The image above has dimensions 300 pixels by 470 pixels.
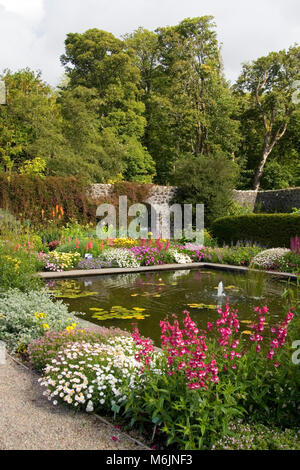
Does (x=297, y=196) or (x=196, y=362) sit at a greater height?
(x=297, y=196)

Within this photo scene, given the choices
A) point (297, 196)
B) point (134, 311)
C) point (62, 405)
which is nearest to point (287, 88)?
point (297, 196)

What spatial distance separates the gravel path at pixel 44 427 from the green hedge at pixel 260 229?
1016cm

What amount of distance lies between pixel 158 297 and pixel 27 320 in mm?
3156

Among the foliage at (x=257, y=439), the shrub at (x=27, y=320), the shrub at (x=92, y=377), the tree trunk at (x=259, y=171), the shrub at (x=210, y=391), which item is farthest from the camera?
the tree trunk at (x=259, y=171)

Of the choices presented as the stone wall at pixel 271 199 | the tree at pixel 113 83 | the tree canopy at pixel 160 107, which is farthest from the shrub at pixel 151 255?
the tree at pixel 113 83

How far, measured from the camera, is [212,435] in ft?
7.42

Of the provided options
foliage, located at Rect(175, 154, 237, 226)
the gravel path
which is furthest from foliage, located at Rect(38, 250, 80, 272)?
foliage, located at Rect(175, 154, 237, 226)

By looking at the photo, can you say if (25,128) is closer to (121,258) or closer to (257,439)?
(121,258)

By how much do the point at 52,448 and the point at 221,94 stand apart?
22.7m

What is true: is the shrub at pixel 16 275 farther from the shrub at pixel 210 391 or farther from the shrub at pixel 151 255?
the shrub at pixel 151 255

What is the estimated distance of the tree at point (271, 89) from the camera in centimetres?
2286

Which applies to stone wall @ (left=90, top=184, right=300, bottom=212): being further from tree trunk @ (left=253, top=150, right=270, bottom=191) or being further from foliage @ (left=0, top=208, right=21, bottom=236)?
tree trunk @ (left=253, top=150, right=270, bottom=191)
